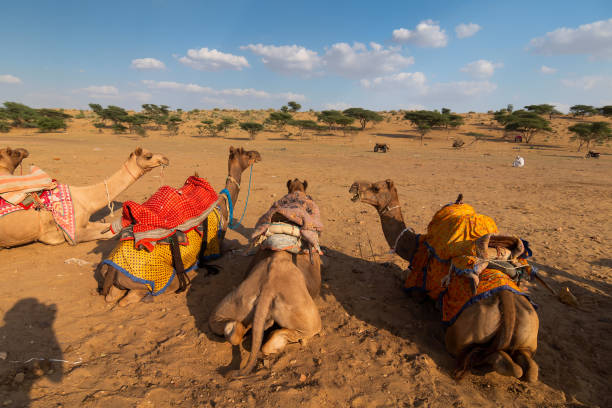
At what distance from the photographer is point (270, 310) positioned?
307 cm

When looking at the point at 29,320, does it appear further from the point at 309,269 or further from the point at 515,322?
the point at 515,322

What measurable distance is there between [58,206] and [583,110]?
73.0m

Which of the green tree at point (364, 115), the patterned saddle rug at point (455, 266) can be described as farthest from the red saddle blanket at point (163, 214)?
the green tree at point (364, 115)

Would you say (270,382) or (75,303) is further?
(75,303)

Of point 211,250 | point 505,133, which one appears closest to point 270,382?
point 211,250

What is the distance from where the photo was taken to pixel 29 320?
11.5 ft

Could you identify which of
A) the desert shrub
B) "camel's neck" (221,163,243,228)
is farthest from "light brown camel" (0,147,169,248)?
the desert shrub

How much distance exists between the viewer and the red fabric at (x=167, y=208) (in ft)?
12.7

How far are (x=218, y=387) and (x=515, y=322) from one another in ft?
8.56

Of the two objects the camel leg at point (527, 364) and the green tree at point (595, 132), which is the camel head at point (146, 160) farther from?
the green tree at point (595, 132)

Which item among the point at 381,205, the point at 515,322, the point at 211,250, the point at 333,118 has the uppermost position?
the point at 333,118

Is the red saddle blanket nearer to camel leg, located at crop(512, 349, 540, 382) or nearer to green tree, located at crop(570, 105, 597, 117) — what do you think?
camel leg, located at crop(512, 349, 540, 382)

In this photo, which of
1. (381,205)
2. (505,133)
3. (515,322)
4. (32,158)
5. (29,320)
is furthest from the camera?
(505,133)

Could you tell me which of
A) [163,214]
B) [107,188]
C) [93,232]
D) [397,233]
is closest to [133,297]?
[163,214]
